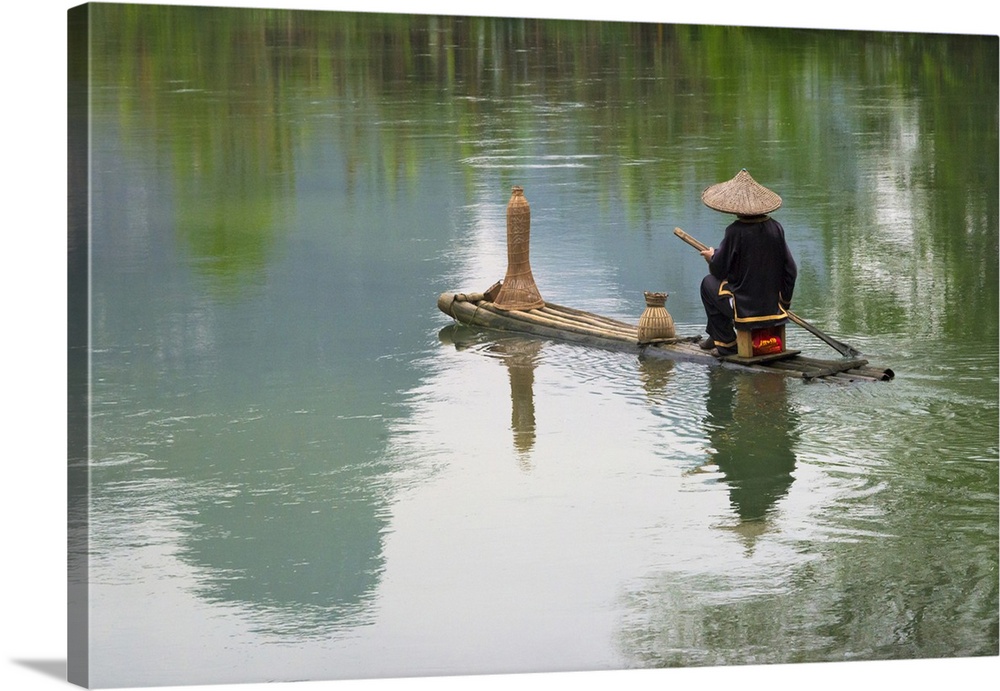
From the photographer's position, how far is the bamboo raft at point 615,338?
10617mm

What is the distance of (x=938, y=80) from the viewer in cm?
1020

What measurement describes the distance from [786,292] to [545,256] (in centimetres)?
121

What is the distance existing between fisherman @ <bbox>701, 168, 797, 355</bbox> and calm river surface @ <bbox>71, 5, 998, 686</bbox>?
135 mm

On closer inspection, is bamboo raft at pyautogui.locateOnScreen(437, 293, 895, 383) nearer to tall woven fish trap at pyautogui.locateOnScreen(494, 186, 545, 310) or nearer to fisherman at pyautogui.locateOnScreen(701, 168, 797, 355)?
tall woven fish trap at pyautogui.locateOnScreen(494, 186, 545, 310)

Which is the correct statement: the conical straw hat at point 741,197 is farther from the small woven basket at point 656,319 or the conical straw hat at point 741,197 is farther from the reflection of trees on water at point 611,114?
the small woven basket at point 656,319

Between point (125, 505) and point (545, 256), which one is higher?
point (545, 256)

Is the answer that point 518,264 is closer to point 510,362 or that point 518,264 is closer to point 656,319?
point 510,362

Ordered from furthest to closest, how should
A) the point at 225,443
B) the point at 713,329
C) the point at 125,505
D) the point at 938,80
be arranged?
the point at 713,329, the point at 938,80, the point at 225,443, the point at 125,505

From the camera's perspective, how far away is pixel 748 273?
35.1 ft

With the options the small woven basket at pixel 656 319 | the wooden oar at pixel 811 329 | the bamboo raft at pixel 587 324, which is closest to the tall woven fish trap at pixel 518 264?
the bamboo raft at pixel 587 324

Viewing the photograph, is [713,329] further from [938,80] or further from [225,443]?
[225,443]

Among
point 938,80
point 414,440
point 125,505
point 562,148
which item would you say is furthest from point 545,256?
point 125,505

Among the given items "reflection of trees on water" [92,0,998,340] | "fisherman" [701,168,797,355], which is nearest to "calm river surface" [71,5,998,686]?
"reflection of trees on water" [92,0,998,340]

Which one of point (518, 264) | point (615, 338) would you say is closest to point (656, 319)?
point (615, 338)
